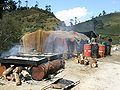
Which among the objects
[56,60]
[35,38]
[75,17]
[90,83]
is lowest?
[90,83]

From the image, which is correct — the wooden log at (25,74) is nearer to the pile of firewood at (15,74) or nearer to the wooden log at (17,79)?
the pile of firewood at (15,74)

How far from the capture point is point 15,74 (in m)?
16.7

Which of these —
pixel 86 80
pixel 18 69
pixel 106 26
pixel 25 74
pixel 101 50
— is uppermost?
pixel 106 26

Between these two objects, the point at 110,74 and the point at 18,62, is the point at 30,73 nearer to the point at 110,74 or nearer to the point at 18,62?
the point at 18,62

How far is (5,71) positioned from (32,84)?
83.5 inches

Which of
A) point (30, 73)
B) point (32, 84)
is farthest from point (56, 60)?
point (32, 84)

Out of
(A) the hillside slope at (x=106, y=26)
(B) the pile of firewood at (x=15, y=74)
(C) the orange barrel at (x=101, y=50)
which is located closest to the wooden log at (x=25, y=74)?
(B) the pile of firewood at (x=15, y=74)

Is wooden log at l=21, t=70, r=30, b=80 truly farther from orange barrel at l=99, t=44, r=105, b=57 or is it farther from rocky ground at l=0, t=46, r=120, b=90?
orange barrel at l=99, t=44, r=105, b=57

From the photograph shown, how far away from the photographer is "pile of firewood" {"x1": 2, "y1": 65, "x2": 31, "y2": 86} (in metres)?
16.7

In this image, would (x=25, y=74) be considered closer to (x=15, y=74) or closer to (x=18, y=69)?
(x=18, y=69)

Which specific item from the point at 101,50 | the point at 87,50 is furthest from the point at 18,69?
the point at 101,50

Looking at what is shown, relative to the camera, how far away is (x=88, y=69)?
893 inches

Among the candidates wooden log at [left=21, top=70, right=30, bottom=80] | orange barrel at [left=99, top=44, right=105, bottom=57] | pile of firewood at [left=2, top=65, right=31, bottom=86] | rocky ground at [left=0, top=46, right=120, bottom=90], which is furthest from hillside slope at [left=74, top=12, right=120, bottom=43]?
pile of firewood at [left=2, top=65, right=31, bottom=86]

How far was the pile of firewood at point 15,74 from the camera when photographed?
1671cm
